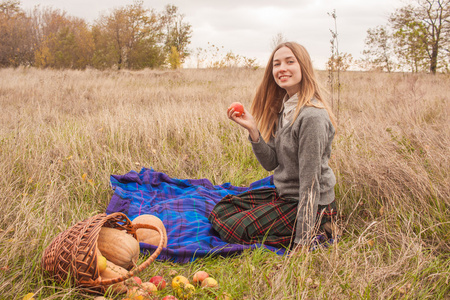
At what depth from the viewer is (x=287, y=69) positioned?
256cm

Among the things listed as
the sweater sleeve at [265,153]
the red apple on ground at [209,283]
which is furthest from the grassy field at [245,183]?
the sweater sleeve at [265,153]

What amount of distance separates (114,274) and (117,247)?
6.6 inches

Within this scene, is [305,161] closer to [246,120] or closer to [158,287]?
[246,120]

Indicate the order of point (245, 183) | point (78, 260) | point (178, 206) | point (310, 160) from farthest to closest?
point (245, 183) < point (178, 206) < point (310, 160) < point (78, 260)

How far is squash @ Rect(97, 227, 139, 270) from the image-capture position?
76.3 inches

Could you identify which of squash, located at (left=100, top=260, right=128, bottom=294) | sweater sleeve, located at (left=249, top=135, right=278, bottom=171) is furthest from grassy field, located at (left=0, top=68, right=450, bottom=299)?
sweater sleeve, located at (left=249, top=135, right=278, bottom=171)

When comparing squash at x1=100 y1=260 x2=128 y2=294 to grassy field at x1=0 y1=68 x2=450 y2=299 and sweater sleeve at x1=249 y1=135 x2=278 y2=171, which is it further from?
sweater sleeve at x1=249 y1=135 x2=278 y2=171

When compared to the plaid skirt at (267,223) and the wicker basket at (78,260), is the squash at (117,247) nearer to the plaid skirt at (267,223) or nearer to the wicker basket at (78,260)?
the wicker basket at (78,260)

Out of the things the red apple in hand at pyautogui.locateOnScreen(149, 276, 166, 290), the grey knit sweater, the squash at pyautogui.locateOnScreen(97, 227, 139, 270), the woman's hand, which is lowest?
the red apple in hand at pyautogui.locateOnScreen(149, 276, 166, 290)

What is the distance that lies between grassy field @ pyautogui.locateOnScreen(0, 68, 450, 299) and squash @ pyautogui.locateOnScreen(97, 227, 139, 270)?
232 mm

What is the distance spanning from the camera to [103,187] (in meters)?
3.46

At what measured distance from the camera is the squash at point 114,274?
1.79m

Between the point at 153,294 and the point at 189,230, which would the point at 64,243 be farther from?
the point at 189,230

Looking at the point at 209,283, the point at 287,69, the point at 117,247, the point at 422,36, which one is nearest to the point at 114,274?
the point at 117,247
